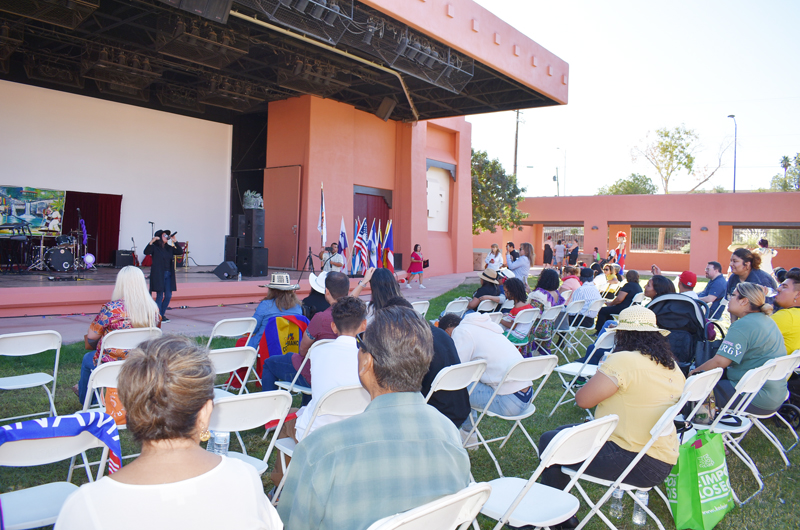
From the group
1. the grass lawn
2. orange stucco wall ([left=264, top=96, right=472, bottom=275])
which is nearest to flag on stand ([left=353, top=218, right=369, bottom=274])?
orange stucco wall ([left=264, top=96, right=472, bottom=275])

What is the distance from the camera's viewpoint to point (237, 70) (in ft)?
41.9

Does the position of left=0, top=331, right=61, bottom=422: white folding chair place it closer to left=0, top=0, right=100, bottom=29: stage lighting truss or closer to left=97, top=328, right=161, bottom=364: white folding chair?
left=97, top=328, right=161, bottom=364: white folding chair

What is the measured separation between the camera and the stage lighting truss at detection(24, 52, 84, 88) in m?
12.1

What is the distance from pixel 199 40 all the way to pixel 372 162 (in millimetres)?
7072

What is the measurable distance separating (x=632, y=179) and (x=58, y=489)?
149 feet

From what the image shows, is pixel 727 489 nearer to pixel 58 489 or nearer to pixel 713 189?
pixel 58 489

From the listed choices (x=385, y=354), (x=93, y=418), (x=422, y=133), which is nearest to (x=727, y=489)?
(x=385, y=354)

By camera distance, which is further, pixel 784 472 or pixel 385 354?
pixel 784 472

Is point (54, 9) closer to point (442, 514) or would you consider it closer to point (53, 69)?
point (53, 69)

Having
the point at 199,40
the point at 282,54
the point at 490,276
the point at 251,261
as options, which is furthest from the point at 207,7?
the point at 251,261

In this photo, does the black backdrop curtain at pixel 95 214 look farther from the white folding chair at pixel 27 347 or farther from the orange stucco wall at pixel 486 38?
the white folding chair at pixel 27 347

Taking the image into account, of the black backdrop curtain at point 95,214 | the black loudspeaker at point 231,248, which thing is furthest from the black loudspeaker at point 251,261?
the black backdrop curtain at point 95,214

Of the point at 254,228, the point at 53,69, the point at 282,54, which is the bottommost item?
the point at 254,228

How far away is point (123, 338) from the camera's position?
134 inches
